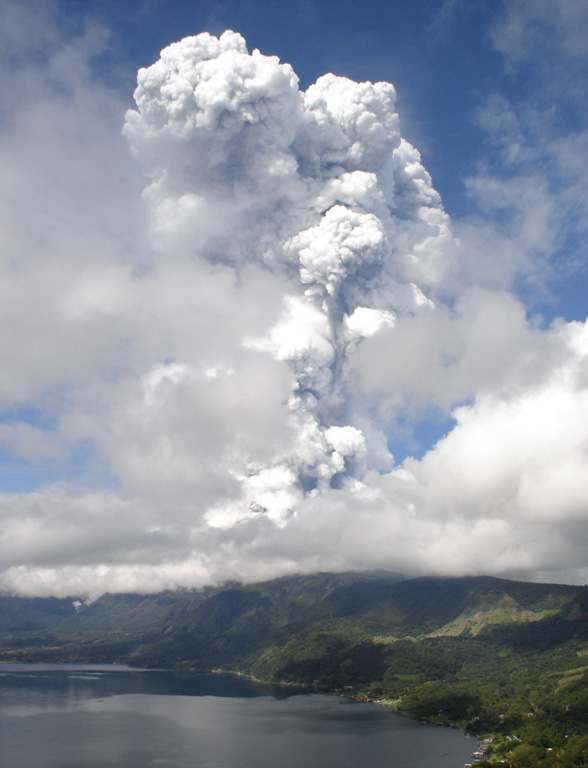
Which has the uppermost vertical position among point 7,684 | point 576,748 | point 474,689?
point 576,748

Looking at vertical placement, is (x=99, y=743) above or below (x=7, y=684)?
above

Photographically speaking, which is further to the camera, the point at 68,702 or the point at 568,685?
the point at 68,702

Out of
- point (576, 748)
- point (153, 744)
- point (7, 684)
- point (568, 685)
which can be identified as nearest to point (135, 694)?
Answer: point (7, 684)

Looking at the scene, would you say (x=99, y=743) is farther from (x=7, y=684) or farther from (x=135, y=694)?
(x=7, y=684)

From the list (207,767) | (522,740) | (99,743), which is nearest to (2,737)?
(99,743)

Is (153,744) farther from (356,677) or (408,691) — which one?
(356,677)

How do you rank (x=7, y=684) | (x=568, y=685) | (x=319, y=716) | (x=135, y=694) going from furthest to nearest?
(x=7, y=684), (x=135, y=694), (x=319, y=716), (x=568, y=685)

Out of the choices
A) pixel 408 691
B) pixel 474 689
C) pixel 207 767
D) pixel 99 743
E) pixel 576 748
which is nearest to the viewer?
pixel 576 748
